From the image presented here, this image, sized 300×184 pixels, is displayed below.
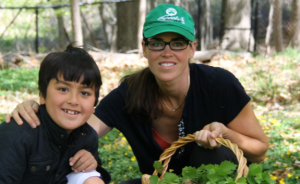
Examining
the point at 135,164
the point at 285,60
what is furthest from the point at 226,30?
the point at 135,164

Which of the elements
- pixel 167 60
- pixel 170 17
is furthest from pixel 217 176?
pixel 170 17

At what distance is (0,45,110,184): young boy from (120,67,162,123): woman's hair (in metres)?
0.41

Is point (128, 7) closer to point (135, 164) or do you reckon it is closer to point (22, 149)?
point (135, 164)

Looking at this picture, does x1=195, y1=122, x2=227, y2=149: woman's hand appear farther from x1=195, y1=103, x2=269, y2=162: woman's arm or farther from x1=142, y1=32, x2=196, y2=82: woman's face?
x1=142, y1=32, x2=196, y2=82: woman's face

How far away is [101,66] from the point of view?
6.81 metres

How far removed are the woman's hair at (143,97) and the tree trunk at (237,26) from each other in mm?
5610

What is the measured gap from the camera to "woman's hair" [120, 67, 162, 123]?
7.55ft

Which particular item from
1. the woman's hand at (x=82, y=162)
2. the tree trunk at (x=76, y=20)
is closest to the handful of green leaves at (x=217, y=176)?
the woman's hand at (x=82, y=162)

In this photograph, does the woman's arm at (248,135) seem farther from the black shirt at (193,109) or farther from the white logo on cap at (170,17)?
the white logo on cap at (170,17)

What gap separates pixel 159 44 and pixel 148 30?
12cm

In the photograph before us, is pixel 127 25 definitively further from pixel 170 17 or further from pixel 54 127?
pixel 54 127

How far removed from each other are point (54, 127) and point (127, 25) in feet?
→ 26.3

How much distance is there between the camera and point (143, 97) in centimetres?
235

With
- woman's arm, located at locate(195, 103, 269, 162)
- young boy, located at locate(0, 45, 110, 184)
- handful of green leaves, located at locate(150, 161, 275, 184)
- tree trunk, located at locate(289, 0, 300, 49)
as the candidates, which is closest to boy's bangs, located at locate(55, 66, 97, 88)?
young boy, located at locate(0, 45, 110, 184)
